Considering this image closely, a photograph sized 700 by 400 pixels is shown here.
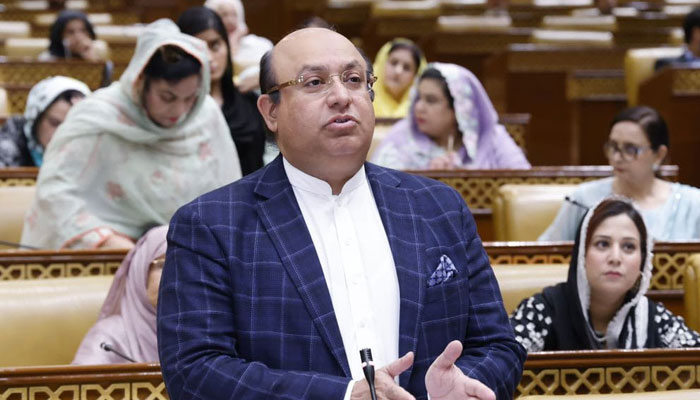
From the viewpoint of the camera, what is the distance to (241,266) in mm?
1234

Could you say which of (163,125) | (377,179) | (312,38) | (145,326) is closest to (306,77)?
(312,38)

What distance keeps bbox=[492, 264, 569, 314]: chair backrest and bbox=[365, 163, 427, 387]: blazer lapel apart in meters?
1.09

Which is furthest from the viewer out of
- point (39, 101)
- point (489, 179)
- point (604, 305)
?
point (39, 101)

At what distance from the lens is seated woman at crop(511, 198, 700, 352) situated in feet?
7.29

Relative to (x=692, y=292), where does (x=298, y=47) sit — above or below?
above

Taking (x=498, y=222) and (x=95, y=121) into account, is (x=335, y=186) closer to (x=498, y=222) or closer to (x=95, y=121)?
(x=95, y=121)

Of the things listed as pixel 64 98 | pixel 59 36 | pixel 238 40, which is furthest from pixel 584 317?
pixel 59 36

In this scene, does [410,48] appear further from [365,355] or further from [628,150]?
[365,355]

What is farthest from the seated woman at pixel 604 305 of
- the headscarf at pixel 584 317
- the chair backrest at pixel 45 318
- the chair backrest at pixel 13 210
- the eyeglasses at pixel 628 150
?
the chair backrest at pixel 13 210

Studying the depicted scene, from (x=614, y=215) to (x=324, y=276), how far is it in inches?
47.7

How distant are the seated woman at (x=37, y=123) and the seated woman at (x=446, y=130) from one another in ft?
3.19

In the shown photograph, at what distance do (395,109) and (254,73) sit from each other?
1.13 m

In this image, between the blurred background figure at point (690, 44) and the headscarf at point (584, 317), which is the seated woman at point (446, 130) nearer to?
the headscarf at point (584, 317)

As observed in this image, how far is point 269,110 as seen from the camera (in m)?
1.34
